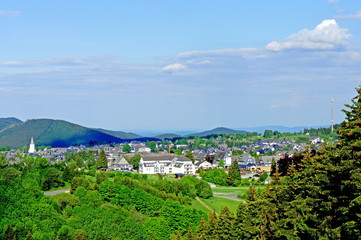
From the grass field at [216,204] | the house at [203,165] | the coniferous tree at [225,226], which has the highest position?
the coniferous tree at [225,226]

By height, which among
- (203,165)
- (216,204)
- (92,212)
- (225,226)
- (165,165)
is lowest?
(216,204)

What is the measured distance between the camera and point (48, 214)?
39.8m

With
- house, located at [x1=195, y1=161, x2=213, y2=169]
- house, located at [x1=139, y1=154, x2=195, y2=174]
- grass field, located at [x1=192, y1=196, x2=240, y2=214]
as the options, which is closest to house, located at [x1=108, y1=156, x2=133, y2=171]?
house, located at [x1=139, y1=154, x2=195, y2=174]

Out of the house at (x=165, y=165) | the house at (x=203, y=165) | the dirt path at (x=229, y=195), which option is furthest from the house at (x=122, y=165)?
the dirt path at (x=229, y=195)

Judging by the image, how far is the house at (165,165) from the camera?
360 feet

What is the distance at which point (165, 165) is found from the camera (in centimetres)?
11162

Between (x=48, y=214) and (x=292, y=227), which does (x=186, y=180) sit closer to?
(x=48, y=214)

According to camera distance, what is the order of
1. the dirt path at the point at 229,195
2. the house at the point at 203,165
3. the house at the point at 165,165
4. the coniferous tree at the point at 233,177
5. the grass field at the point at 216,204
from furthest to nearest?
the house at the point at 203,165
the house at the point at 165,165
the coniferous tree at the point at 233,177
the dirt path at the point at 229,195
the grass field at the point at 216,204

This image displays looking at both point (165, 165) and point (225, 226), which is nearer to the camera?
point (225, 226)

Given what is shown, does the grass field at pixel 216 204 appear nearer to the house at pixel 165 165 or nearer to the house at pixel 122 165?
the house at pixel 165 165

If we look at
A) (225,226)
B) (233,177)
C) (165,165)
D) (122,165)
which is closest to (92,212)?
(225,226)

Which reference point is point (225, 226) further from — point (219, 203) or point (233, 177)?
point (233, 177)

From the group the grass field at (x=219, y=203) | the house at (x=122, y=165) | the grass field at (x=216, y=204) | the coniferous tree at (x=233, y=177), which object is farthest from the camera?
the house at (x=122, y=165)

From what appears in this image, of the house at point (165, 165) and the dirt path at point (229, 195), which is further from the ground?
the house at point (165, 165)
